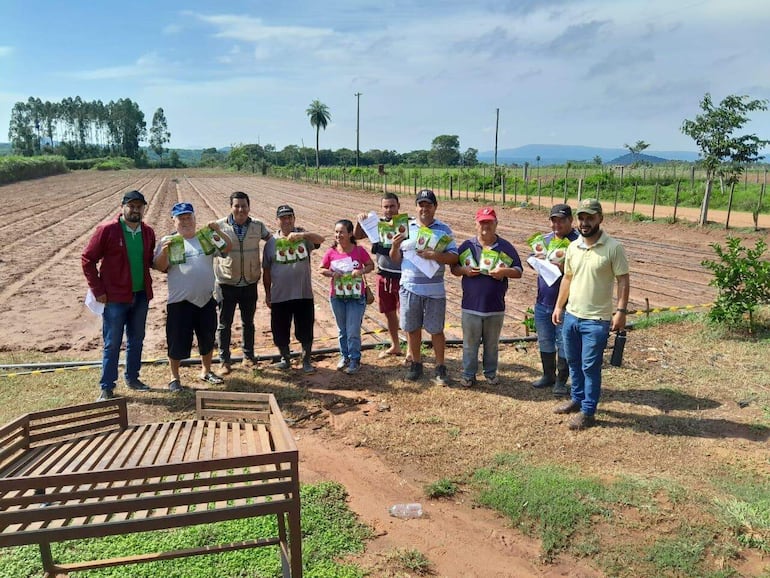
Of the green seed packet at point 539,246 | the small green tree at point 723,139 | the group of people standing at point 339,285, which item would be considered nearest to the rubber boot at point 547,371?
the group of people standing at point 339,285

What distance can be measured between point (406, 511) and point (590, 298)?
2.18 meters

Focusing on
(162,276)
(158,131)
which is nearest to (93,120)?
(158,131)

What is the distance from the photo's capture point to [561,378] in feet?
18.1

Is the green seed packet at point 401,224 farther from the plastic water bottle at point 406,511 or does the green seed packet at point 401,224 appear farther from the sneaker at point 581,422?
the plastic water bottle at point 406,511

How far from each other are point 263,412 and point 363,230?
2754 mm

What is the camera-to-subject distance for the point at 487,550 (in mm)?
3387

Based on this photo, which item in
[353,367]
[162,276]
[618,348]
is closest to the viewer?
[618,348]

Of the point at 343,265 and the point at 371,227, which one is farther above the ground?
the point at 371,227

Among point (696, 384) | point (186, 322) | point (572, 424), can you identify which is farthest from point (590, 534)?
point (186, 322)

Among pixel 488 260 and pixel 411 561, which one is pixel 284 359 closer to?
pixel 488 260

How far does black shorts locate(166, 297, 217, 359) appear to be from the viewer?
5.50m

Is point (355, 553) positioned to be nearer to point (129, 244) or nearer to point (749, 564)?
point (749, 564)

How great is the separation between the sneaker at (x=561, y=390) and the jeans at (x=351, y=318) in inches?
80.3

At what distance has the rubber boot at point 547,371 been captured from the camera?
221 inches
